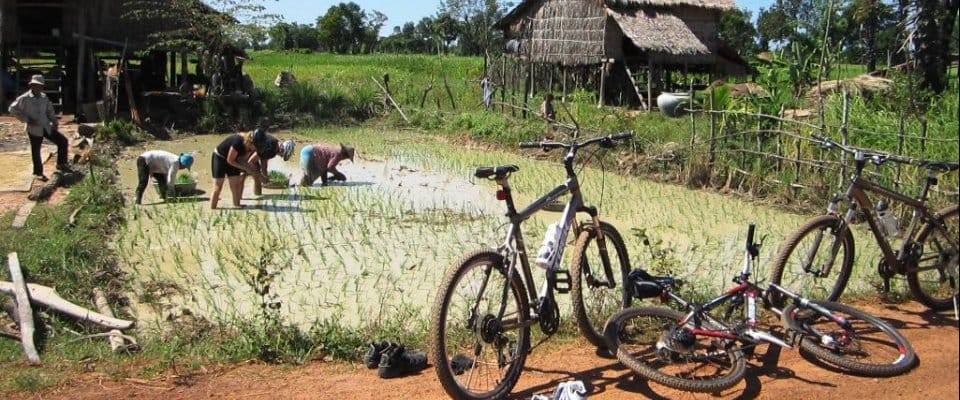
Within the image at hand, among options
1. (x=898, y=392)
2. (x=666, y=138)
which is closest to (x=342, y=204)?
(x=666, y=138)

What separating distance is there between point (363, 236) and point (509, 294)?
452 centimetres

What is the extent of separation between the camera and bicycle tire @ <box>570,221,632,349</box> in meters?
4.21

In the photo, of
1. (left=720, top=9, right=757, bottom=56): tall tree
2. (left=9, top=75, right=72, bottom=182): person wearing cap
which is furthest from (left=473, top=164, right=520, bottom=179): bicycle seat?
(left=720, top=9, right=757, bottom=56): tall tree

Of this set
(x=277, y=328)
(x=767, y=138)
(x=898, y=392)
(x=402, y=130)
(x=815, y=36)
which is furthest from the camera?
(x=402, y=130)

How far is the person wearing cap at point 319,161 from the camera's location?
1135 centimetres

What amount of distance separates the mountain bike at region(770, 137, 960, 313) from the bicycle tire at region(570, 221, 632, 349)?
90 cm

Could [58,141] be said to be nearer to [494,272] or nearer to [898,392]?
[494,272]

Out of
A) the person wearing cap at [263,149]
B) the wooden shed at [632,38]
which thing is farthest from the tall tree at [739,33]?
the person wearing cap at [263,149]

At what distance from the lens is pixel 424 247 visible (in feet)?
25.5

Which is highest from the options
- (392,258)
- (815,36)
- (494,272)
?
(815,36)

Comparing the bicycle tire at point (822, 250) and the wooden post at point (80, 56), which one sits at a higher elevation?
the wooden post at point (80, 56)

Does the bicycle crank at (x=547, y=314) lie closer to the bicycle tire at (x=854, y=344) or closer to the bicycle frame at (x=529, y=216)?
the bicycle frame at (x=529, y=216)

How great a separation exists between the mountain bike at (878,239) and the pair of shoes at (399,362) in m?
2.05

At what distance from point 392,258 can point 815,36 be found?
10846 mm
